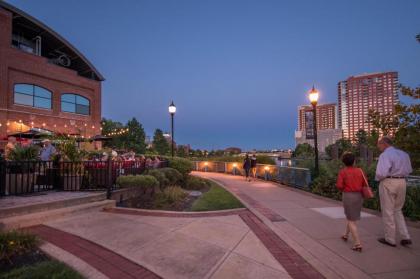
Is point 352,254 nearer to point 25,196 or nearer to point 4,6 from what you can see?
point 25,196

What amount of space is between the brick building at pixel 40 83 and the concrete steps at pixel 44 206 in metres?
13.3

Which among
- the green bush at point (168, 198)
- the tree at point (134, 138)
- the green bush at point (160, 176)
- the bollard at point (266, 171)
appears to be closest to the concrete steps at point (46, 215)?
the green bush at point (168, 198)

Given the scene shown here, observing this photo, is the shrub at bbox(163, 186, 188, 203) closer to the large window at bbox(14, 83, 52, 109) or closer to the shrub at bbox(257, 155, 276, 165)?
the shrub at bbox(257, 155, 276, 165)

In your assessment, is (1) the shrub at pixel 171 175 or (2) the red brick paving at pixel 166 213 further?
(1) the shrub at pixel 171 175

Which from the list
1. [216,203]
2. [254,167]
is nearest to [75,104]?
[254,167]

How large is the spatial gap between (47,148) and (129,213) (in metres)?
5.25

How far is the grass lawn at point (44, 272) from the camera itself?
3.22 metres

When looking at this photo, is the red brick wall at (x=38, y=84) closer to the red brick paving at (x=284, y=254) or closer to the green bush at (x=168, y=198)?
the green bush at (x=168, y=198)

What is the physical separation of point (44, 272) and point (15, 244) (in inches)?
39.2

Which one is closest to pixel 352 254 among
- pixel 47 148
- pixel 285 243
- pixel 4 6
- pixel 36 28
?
pixel 285 243

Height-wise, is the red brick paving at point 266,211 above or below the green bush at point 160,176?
below

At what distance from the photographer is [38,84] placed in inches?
984

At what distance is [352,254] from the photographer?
447 cm

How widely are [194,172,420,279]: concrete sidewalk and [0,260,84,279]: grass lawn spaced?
3.50 metres
